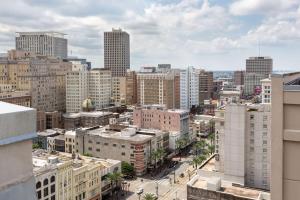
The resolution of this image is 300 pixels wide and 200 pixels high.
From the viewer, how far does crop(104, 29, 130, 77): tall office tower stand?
19288 cm

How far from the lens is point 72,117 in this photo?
3866 inches

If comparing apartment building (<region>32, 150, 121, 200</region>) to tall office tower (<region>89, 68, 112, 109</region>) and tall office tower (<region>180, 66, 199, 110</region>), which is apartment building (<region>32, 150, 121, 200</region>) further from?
tall office tower (<region>180, 66, 199, 110</region>)

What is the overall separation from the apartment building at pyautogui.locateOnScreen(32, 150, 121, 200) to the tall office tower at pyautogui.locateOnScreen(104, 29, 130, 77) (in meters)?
142

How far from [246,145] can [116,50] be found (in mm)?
151736

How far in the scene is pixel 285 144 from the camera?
24.4ft

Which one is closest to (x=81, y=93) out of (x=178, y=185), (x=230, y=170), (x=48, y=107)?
(x=48, y=107)

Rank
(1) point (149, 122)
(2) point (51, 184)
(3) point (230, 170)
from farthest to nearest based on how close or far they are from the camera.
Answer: (1) point (149, 122) < (3) point (230, 170) < (2) point (51, 184)

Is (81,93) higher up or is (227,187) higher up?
(81,93)

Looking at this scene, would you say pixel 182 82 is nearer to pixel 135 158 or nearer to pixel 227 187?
pixel 135 158

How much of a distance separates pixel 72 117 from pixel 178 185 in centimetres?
4582

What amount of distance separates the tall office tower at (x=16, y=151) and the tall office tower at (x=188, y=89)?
12922cm

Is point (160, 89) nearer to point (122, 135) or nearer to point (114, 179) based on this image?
point (122, 135)

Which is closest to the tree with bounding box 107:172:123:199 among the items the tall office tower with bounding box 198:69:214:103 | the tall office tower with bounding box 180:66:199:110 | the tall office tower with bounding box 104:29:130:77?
the tall office tower with bounding box 180:66:199:110

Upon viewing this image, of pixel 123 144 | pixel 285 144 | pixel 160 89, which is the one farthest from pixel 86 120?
pixel 285 144
